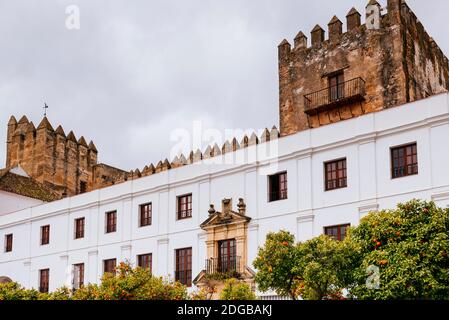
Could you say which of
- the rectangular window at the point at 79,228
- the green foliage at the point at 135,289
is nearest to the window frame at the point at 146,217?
the rectangular window at the point at 79,228

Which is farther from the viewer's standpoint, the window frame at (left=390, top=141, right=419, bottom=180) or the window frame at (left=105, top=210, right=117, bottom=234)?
the window frame at (left=105, top=210, right=117, bottom=234)

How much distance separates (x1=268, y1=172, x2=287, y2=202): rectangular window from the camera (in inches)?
1166

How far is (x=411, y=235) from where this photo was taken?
20.5 metres

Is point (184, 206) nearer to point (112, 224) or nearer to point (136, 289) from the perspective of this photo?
point (112, 224)

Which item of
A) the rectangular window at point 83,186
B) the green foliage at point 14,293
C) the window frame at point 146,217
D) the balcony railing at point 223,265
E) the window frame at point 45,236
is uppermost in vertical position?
the rectangular window at point 83,186

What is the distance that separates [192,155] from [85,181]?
16.9 meters

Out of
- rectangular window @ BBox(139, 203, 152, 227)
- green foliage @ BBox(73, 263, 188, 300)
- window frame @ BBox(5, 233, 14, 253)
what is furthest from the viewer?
window frame @ BBox(5, 233, 14, 253)

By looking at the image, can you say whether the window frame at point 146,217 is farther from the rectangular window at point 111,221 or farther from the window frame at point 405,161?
the window frame at point 405,161

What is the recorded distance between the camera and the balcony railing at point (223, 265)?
30188 mm

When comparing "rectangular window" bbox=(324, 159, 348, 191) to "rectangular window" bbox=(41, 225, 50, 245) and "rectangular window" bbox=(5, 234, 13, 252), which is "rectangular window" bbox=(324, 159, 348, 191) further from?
"rectangular window" bbox=(5, 234, 13, 252)

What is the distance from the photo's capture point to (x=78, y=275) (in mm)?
37406

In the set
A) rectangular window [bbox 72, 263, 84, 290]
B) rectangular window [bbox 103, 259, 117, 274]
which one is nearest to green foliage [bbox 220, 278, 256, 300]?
rectangular window [bbox 103, 259, 117, 274]

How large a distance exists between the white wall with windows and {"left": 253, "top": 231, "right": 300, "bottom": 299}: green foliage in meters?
4.77

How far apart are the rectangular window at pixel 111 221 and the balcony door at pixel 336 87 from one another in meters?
12.5
